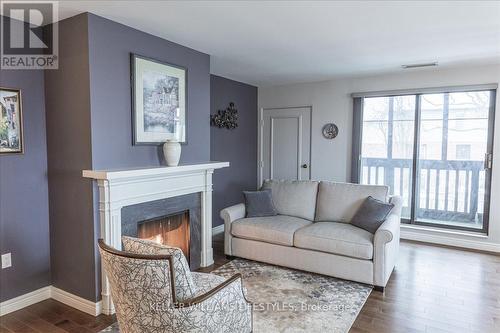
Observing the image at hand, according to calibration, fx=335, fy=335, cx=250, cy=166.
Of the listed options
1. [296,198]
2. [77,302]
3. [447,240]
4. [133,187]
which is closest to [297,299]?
[296,198]

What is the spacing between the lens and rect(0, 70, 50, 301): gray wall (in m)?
2.76

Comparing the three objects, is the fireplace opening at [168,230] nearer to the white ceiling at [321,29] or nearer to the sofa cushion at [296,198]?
the sofa cushion at [296,198]

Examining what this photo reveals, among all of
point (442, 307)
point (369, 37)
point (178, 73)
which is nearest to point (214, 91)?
point (178, 73)

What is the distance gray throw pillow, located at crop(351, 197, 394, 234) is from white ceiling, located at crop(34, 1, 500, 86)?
1.68 metres

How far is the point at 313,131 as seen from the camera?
5.74 meters

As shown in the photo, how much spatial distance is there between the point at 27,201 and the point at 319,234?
109 inches

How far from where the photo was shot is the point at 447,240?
15.5 feet

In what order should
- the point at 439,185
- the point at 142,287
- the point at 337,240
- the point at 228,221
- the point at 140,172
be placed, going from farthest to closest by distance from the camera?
1. the point at 439,185
2. the point at 228,221
3. the point at 337,240
4. the point at 140,172
5. the point at 142,287

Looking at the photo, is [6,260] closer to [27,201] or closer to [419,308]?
[27,201]

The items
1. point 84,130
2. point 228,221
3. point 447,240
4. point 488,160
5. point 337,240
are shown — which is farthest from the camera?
point 447,240

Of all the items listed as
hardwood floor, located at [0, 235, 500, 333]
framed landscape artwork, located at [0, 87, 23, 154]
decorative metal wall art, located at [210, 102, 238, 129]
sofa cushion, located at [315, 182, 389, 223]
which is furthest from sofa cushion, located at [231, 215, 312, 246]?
framed landscape artwork, located at [0, 87, 23, 154]

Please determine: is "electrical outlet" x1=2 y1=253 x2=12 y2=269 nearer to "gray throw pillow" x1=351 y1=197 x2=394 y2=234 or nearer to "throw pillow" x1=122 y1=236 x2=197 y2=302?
"throw pillow" x1=122 y1=236 x2=197 y2=302

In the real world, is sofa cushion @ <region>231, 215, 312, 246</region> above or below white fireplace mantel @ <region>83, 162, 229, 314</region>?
below

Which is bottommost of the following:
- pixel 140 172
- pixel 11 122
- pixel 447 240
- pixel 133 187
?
pixel 447 240
